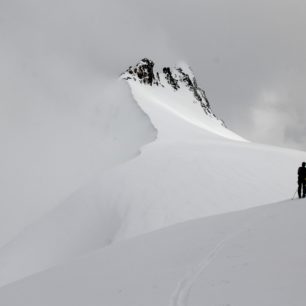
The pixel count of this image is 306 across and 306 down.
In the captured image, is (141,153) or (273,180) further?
(141,153)

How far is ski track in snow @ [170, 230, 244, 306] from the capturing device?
742 centimetres

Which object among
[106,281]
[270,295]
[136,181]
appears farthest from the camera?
[136,181]

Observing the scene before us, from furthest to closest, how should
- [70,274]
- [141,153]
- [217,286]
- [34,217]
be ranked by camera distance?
→ [34,217] → [141,153] → [70,274] → [217,286]

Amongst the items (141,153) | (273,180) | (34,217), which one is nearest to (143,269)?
(273,180)

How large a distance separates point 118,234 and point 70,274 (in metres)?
7.60

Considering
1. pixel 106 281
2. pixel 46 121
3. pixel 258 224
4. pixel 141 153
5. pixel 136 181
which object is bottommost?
pixel 106 281

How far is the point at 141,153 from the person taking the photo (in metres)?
30.2

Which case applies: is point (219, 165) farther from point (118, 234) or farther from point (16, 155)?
point (16, 155)

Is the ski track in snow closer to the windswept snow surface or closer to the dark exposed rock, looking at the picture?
the windswept snow surface

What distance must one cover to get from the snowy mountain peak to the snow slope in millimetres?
55816

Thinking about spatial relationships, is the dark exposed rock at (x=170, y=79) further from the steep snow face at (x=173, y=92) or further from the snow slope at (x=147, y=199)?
the snow slope at (x=147, y=199)

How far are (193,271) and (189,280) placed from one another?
22.1 inches

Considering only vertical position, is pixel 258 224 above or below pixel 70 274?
above

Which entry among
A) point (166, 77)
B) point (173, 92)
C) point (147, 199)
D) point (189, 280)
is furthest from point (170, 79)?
point (189, 280)
